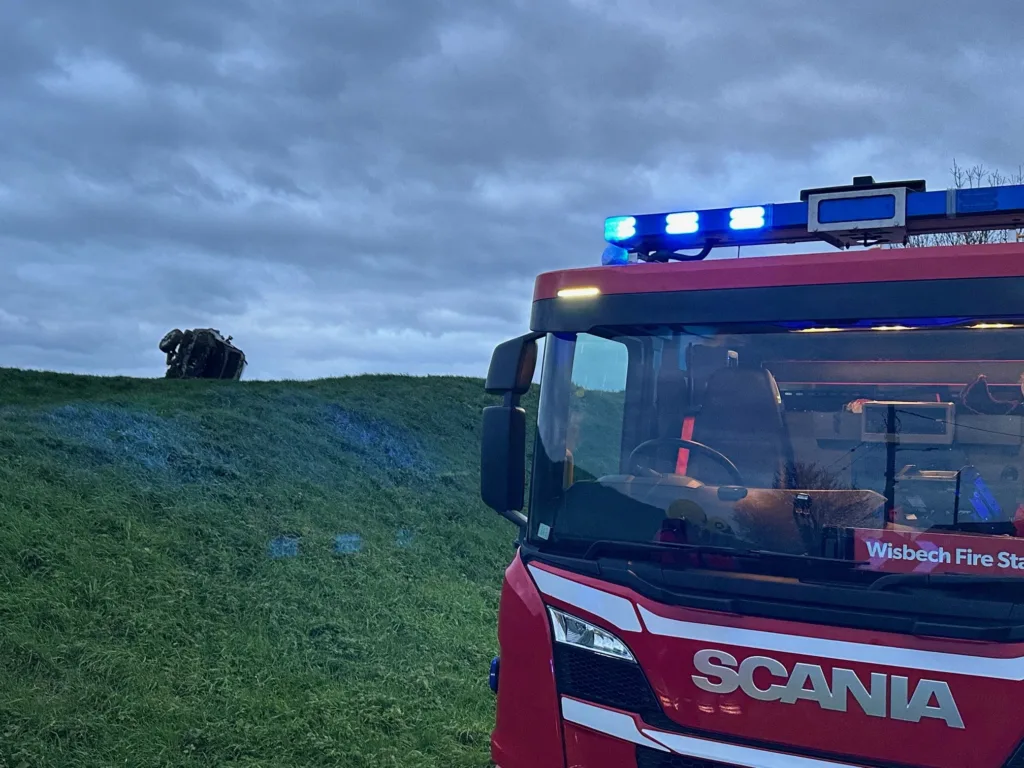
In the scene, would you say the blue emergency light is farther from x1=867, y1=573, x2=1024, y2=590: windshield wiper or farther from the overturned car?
the overturned car

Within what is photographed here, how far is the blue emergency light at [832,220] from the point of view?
377cm

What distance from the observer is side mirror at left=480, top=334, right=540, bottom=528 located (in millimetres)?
3777

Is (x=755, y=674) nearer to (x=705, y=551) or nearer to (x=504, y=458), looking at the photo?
(x=705, y=551)

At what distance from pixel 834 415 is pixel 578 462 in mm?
993

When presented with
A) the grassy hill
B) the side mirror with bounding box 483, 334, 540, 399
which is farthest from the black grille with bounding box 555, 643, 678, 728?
the grassy hill

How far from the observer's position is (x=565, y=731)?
133 inches

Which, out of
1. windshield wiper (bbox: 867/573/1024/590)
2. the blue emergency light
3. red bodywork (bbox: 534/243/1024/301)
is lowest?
windshield wiper (bbox: 867/573/1024/590)

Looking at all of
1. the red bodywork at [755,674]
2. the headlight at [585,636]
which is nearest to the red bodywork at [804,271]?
the red bodywork at [755,674]

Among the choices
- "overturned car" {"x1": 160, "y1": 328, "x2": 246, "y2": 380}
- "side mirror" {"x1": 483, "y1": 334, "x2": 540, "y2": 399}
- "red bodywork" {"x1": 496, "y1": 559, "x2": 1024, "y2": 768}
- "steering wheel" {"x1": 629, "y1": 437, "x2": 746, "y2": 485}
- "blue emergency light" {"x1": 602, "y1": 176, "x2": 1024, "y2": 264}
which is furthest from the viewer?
"overturned car" {"x1": 160, "y1": 328, "x2": 246, "y2": 380}

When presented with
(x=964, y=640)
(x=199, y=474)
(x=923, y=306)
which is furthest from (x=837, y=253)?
(x=199, y=474)

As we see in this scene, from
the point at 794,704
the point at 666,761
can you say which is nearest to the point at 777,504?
the point at 794,704

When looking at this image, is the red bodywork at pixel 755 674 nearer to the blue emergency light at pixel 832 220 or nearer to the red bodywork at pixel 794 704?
the red bodywork at pixel 794 704

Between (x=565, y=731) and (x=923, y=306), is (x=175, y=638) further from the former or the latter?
(x=923, y=306)

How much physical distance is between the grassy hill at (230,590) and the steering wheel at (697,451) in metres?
3.35
